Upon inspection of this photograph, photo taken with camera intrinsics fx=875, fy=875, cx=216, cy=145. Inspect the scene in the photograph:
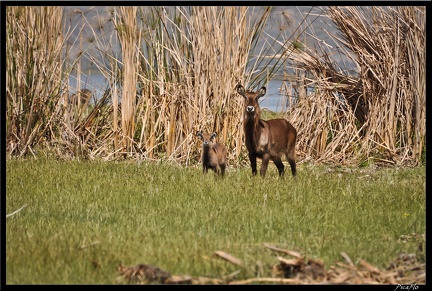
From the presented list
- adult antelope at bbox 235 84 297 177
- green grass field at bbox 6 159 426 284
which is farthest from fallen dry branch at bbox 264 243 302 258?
adult antelope at bbox 235 84 297 177

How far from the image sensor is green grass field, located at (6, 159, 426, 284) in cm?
652

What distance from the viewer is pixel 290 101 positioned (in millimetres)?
14852

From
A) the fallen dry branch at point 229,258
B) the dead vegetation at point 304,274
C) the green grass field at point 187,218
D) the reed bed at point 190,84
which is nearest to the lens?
the dead vegetation at point 304,274

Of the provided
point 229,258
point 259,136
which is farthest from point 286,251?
point 259,136

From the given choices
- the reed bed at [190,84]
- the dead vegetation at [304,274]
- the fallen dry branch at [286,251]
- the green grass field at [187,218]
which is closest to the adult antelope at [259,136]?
the green grass field at [187,218]

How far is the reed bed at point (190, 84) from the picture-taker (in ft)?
43.4

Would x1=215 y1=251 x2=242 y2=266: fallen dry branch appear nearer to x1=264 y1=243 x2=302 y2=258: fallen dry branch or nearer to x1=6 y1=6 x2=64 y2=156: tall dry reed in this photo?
x1=264 y1=243 x2=302 y2=258: fallen dry branch

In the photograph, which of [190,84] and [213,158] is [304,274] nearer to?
[213,158]

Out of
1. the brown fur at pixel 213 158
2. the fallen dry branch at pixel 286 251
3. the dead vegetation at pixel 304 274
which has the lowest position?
the dead vegetation at pixel 304 274

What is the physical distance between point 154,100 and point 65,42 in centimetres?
168

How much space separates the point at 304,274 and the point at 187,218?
230cm

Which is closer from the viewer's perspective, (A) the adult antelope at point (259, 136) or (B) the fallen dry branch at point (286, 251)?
(B) the fallen dry branch at point (286, 251)

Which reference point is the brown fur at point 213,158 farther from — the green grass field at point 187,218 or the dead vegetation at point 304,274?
the dead vegetation at point 304,274

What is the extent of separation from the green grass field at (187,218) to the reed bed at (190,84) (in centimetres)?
148
